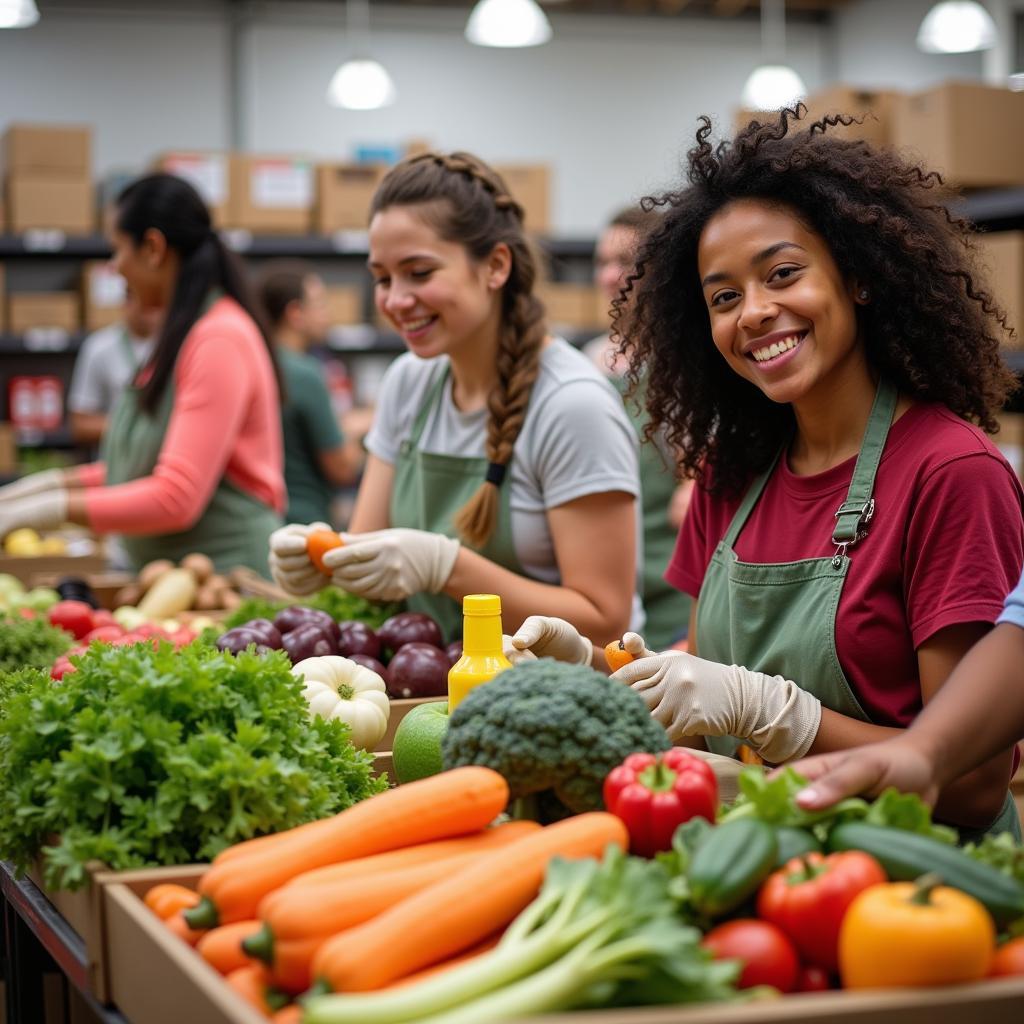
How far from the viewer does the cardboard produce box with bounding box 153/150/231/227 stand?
7902 millimetres

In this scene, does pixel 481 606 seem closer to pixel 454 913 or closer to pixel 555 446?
pixel 454 913

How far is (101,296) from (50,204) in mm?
572

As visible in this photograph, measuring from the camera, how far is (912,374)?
6.44 feet

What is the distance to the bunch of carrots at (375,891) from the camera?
1.17 metres

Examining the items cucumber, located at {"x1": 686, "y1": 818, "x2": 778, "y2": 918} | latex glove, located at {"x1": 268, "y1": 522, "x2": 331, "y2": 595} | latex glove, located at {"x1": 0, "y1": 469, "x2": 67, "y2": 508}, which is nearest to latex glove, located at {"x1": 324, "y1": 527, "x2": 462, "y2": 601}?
latex glove, located at {"x1": 268, "y1": 522, "x2": 331, "y2": 595}

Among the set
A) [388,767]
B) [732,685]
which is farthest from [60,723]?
[732,685]

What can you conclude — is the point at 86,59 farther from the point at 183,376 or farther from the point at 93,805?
the point at 93,805

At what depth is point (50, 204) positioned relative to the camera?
787 cm

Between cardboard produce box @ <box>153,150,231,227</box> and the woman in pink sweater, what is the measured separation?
168 inches

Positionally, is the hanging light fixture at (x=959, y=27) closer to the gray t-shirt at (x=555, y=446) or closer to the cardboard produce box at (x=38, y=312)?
the cardboard produce box at (x=38, y=312)

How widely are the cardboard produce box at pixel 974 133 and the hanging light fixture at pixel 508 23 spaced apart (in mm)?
2882

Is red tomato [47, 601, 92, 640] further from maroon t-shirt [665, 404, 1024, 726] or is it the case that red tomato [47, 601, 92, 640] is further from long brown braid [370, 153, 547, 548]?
maroon t-shirt [665, 404, 1024, 726]

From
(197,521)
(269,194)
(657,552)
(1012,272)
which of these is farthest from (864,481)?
(269,194)

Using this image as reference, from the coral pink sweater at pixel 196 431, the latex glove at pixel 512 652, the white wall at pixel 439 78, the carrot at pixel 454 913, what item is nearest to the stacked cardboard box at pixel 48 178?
the white wall at pixel 439 78
